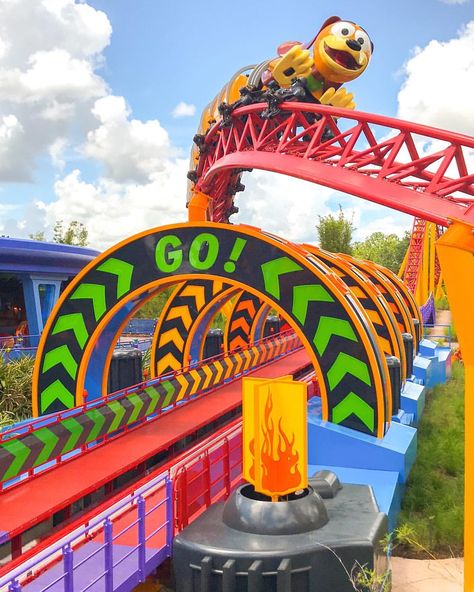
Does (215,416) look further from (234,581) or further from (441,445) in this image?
(234,581)

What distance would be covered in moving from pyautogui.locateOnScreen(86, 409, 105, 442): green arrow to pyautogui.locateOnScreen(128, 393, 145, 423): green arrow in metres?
0.81

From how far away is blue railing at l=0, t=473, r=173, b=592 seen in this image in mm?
4812

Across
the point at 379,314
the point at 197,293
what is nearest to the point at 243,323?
the point at 197,293

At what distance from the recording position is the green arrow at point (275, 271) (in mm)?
9289

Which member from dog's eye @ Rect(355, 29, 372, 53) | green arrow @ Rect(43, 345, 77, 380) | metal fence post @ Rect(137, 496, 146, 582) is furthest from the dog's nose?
metal fence post @ Rect(137, 496, 146, 582)

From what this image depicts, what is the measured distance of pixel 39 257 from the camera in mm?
25875

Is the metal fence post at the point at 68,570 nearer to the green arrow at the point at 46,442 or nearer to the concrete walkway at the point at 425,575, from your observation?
the concrete walkway at the point at 425,575

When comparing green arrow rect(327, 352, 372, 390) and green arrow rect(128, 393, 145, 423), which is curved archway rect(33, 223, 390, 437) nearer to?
green arrow rect(327, 352, 372, 390)

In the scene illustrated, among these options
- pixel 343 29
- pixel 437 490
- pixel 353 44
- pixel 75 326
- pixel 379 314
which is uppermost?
pixel 343 29

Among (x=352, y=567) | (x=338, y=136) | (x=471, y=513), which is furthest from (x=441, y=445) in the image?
(x=338, y=136)

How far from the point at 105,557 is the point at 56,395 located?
6.16m

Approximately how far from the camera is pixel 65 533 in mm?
6363

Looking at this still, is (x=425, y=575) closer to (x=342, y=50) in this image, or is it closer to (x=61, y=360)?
(x=61, y=360)

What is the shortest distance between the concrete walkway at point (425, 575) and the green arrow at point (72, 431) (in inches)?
185
